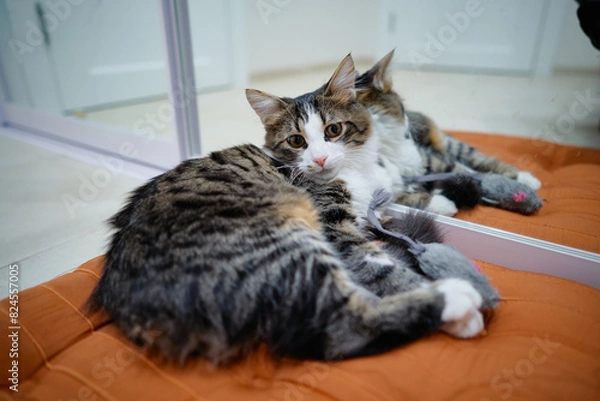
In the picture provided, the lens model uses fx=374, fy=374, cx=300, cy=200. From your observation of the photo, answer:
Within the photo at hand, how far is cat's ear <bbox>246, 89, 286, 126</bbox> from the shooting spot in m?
1.40

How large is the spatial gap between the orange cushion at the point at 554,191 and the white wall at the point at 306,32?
951 mm

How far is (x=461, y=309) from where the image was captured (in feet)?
3.09

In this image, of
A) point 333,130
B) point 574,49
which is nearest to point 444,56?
point 574,49

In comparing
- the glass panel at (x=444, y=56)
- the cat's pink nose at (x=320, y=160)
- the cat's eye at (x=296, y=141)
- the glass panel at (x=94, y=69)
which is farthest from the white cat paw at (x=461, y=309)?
the glass panel at (x=94, y=69)

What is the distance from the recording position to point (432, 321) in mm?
955

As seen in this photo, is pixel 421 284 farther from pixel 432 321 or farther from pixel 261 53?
pixel 261 53

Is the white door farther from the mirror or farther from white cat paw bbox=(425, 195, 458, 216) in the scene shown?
white cat paw bbox=(425, 195, 458, 216)

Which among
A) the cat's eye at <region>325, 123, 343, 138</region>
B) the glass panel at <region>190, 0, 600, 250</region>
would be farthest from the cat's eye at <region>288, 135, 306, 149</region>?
the glass panel at <region>190, 0, 600, 250</region>

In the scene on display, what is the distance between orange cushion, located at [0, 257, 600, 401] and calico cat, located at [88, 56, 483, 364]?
0.15 feet

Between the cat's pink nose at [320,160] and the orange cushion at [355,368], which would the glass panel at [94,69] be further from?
the orange cushion at [355,368]

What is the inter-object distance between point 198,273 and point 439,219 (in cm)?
104

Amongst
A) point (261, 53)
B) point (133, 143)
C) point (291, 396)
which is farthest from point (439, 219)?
point (133, 143)

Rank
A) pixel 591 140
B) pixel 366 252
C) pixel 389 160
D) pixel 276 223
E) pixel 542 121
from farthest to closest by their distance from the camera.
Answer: pixel 542 121 → pixel 591 140 → pixel 389 160 → pixel 366 252 → pixel 276 223

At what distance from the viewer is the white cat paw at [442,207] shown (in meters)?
1.61
